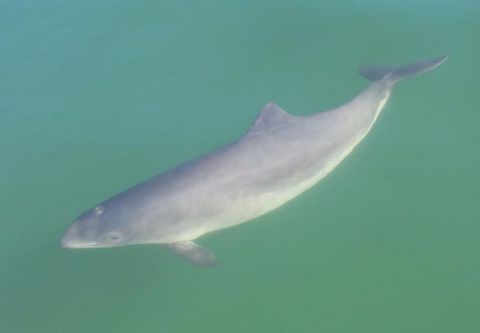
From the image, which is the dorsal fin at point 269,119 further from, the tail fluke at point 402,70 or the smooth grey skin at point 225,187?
the tail fluke at point 402,70

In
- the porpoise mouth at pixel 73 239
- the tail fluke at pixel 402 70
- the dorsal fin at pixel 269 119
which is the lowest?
the porpoise mouth at pixel 73 239

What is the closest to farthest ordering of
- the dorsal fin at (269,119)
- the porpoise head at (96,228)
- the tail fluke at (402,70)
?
the porpoise head at (96,228) → the dorsal fin at (269,119) → the tail fluke at (402,70)

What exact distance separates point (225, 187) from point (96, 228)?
1.64 metres

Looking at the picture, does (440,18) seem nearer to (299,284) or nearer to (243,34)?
(243,34)

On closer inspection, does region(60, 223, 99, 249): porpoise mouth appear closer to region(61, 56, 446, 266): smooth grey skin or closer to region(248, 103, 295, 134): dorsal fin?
region(61, 56, 446, 266): smooth grey skin

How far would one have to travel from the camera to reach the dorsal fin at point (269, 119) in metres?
7.77

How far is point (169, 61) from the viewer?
10.6 m

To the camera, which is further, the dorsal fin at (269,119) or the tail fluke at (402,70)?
the tail fluke at (402,70)

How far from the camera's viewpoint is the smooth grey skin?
7191 millimetres

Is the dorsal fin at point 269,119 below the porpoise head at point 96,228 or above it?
above

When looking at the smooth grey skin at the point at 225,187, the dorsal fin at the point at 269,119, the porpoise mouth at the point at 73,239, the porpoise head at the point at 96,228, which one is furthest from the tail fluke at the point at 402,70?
the porpoise mouth at the point at 73,239

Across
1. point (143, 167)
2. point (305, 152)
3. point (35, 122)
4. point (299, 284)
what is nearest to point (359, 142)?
point (305, 152)

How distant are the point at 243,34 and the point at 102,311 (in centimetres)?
576

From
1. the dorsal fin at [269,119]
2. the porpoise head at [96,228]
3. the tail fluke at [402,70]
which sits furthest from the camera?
the tail fluke at [402,70]
